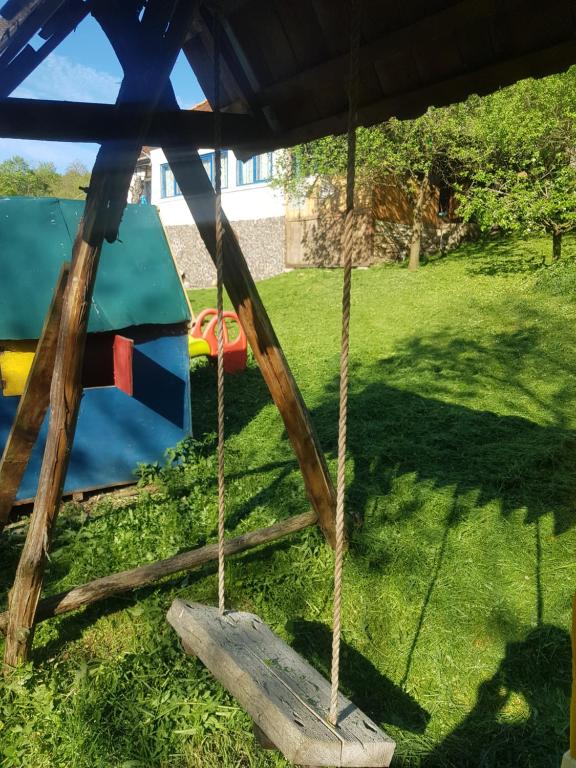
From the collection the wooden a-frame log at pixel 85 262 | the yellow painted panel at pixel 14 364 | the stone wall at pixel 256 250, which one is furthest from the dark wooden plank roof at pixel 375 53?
the stone wall at pixel 256 250

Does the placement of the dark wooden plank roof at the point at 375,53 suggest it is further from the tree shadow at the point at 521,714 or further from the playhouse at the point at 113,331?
the tree shadow at the point at 521,714

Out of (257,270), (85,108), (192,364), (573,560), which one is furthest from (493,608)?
(257,270)

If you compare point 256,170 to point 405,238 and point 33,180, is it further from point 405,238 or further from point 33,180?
point 33,180

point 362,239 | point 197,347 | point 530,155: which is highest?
point 530,155

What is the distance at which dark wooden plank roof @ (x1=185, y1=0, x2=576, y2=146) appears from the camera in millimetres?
2234

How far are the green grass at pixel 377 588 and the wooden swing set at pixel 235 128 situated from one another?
534mm

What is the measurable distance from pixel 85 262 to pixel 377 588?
2.79m

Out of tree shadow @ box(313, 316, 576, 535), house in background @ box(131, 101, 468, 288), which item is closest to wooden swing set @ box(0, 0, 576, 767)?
tree shadow @ box(313, 316, 576, 535)

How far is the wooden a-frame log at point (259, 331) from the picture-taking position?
3.11 meters

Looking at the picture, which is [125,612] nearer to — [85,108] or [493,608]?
[493,608]

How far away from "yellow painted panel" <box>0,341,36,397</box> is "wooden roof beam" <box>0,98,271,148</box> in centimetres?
262

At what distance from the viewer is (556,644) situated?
3488mm

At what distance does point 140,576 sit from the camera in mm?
3520

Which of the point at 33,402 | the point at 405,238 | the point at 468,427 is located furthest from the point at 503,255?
the point at 33,402
